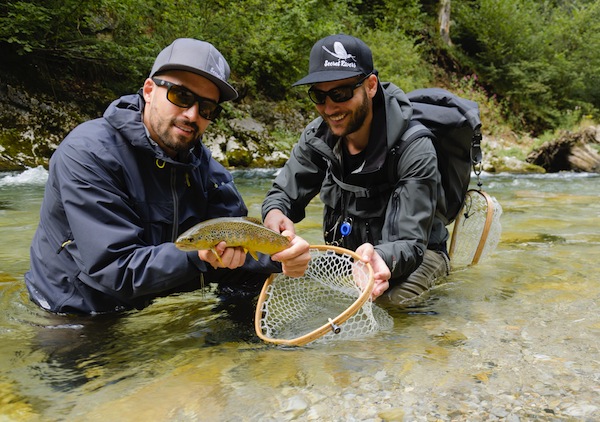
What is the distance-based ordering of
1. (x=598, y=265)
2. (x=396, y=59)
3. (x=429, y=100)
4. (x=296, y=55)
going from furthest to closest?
(x=396, y=59), (x=296, y=55), (x=598, y=265), (x=429, y=100)

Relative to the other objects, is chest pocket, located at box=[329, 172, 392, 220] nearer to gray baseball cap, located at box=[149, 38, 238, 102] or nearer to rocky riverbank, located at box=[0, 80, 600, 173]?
gray baseball cap, located at box=[149, 38, 238, 102]

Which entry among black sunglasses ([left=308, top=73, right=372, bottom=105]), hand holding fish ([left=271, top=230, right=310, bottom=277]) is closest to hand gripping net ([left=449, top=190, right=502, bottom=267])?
black sunglasses ([left=308, top=73, right=372, bottom=105])

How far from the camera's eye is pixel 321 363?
9.06 feet

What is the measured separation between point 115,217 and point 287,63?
1759 cm

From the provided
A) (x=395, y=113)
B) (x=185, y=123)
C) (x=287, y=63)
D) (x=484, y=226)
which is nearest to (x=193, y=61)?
(x=185, y=123)

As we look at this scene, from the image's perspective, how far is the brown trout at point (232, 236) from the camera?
2.54 metres

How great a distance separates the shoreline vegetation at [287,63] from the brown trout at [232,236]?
37.0ft

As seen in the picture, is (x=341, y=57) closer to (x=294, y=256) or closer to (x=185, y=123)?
(x=185, y=123)

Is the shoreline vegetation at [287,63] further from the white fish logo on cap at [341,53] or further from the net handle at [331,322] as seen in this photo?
the net handle at [331,322]

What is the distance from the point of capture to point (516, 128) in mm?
26719

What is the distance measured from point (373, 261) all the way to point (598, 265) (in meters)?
2.98

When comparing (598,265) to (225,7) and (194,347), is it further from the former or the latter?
(225,7)

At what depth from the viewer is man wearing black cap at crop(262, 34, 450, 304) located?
345cm

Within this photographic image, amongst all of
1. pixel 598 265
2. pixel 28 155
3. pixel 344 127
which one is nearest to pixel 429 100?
pixel 344 127
